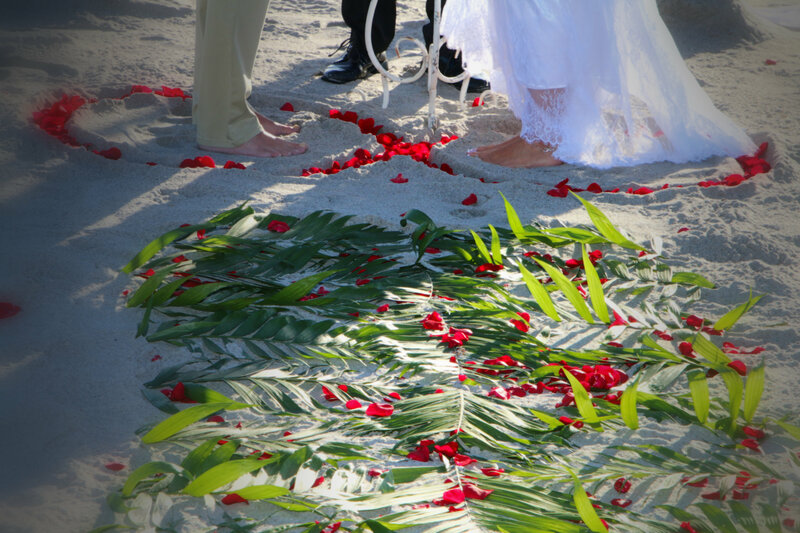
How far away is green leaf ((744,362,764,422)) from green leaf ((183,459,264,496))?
0.95 meters

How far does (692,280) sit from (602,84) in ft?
3.51

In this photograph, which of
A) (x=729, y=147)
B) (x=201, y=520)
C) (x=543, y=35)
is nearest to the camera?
(x=201, y=520)

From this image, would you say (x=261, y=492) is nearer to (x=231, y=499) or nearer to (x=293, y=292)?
(x=231, y=499)

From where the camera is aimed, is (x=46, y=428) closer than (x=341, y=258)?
Answer: Yes

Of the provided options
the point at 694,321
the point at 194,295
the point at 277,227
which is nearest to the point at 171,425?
the point at 194,295

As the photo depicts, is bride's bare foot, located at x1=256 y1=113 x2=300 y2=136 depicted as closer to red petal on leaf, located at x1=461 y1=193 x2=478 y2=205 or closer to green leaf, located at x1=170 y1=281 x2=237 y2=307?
red petal on leaf, located at x1=461 y1=193 x2=478 y2=205

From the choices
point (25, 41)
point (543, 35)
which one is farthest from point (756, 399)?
point (25, 41)

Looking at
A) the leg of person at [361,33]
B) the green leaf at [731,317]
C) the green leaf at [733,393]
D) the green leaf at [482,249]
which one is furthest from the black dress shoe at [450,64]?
the green leaf at [733,393]

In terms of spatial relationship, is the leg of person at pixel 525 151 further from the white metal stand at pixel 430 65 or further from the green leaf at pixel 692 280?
the green leaf at pixel 692 280

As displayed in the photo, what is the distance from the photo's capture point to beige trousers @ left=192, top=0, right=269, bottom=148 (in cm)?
254

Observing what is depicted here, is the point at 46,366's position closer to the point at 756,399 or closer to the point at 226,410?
the point at 226,410

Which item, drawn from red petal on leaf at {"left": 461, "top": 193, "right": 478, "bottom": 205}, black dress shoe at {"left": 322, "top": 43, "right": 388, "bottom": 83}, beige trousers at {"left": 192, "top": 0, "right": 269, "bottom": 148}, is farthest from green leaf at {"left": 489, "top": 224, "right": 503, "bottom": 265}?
black dress shoe at {"left": 322, "top": 43, "right": 388, "bottom": 83}

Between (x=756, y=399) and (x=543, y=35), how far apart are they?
168 cm

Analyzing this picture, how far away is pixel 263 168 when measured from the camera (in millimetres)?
2623
